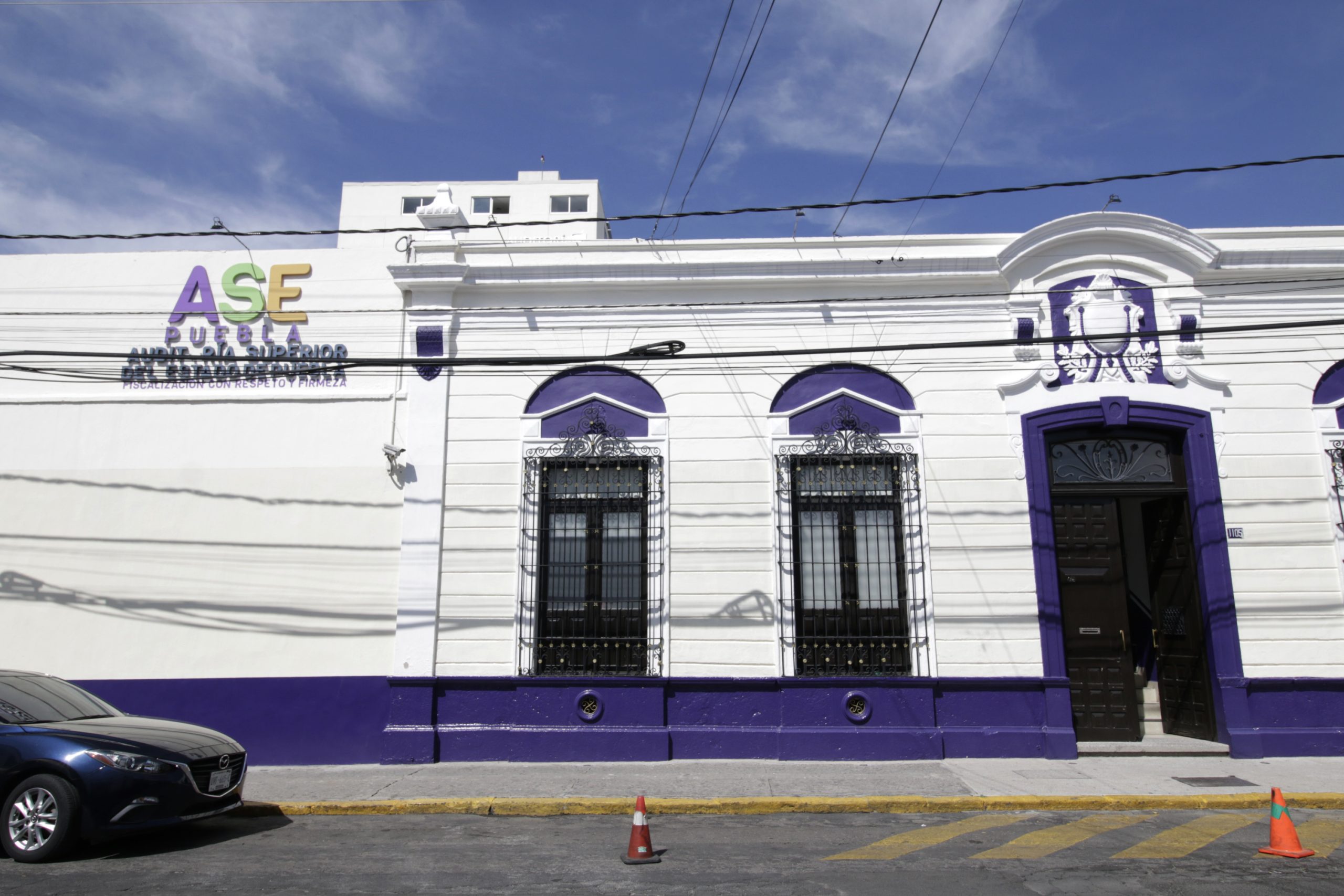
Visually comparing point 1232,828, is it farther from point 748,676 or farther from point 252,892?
point 252,892

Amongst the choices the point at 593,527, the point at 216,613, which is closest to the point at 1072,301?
the point at 593,527

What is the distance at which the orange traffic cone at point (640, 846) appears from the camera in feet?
19.9

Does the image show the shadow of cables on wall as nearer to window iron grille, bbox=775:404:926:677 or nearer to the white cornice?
window iron grille, bbox=775:404:926:677

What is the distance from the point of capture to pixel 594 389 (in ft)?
35.4

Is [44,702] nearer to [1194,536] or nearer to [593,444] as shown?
[593,444]

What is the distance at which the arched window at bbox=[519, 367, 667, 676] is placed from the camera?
10117 mm

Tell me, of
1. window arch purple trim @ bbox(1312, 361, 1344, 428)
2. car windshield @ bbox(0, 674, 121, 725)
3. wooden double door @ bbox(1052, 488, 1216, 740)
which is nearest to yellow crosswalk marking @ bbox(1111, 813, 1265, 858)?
wooden double door @ bbox(1052, 488, 1216, 740)

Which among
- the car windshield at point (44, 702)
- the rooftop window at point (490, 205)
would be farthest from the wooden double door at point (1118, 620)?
the rooftop window at point (490, 205)

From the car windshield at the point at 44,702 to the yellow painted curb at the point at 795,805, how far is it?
149cm

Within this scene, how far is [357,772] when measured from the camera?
30.8 feet

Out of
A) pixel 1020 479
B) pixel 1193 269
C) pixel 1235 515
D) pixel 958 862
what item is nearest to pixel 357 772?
pixel 958 862

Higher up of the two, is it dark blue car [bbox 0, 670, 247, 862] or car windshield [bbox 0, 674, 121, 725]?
A: car windshield [bbox 0, 674, 121, 725]

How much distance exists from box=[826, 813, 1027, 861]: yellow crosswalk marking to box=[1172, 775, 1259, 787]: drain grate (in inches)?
84.7

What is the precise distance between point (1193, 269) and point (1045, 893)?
7.98 meters
